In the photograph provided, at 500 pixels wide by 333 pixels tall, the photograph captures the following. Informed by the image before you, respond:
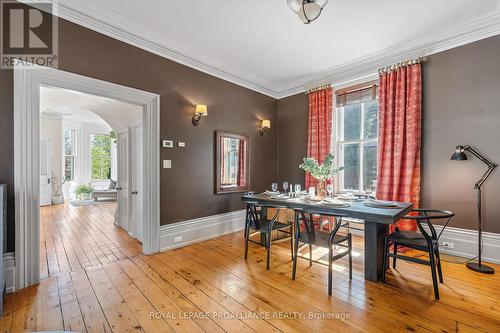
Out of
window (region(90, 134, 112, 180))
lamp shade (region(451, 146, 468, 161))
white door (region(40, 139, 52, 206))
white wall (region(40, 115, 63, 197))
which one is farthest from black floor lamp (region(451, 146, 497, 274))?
window (region(90, 134, 112, 180))

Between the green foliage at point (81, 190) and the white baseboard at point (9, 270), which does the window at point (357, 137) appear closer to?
the white baseboard at point (9, 270)

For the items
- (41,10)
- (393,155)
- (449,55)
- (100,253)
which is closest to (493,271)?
(393,155)

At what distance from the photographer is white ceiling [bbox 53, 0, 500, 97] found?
2.61 meters

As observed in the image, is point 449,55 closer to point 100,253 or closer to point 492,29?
point 492,29

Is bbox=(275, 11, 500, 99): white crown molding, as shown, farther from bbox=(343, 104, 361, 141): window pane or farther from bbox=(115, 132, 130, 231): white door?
bbox=(115, 132, 130, 231): white door

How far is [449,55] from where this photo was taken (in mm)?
3170

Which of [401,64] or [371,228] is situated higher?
[401,64]

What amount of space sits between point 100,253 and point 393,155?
4.67 m

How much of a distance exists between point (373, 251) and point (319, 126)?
2736 millimetres

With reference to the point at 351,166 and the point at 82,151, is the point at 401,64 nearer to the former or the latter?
the point at 351,166

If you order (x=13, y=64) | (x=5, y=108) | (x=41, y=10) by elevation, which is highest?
(x=41, y=10)

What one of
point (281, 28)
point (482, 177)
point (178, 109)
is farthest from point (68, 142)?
point (482, 177)

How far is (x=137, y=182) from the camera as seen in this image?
3.78 meters

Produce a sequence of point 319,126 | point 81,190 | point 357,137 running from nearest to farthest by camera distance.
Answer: point 357,137 < point 319,126 < point 81,190
